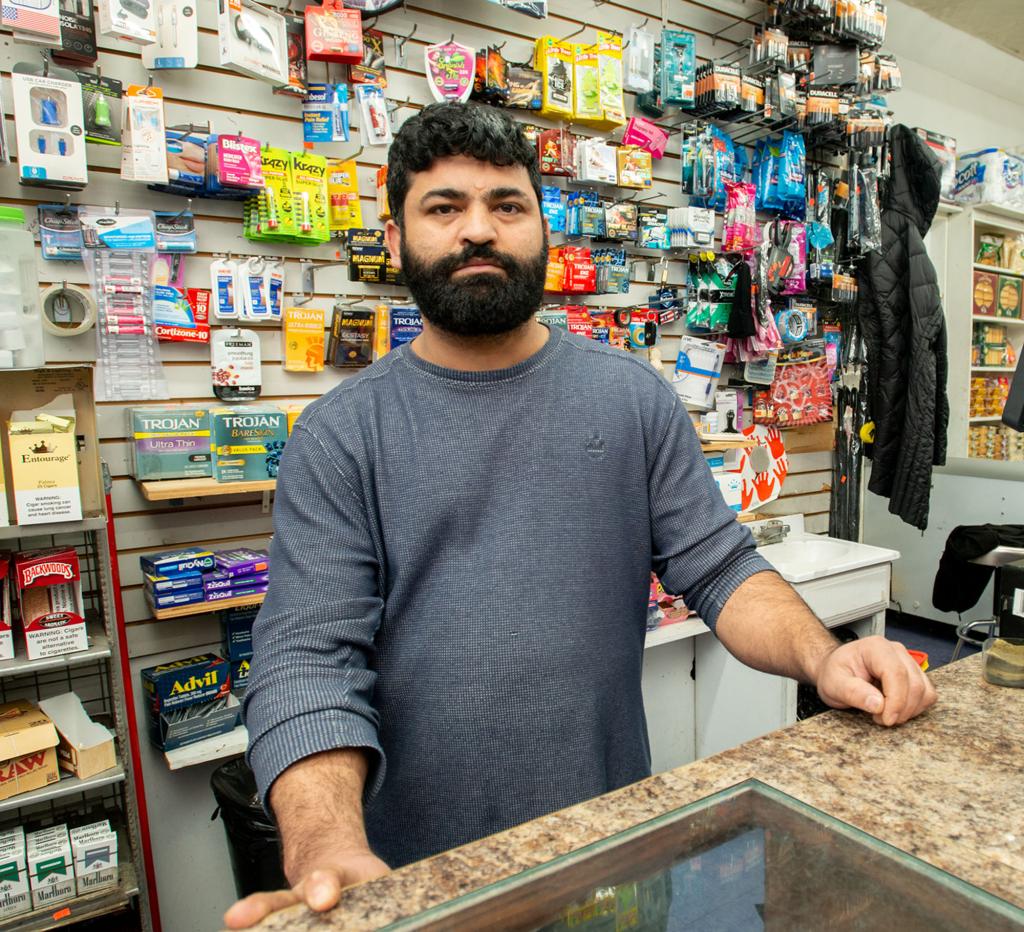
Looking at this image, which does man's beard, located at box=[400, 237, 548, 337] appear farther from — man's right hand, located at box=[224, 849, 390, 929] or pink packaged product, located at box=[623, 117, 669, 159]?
pink packaged product, located at box=[623, 117, 669, 159]

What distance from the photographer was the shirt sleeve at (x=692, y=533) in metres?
1.36

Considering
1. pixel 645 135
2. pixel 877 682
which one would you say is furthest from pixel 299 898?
pixel 645 135

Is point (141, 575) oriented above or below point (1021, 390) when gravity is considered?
below

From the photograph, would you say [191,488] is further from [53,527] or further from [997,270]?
[997,270]

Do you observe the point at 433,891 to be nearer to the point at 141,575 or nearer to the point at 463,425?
the point at 463,425

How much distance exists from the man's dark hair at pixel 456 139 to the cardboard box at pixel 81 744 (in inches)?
65.1

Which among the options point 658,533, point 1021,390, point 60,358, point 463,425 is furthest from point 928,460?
point 60,358

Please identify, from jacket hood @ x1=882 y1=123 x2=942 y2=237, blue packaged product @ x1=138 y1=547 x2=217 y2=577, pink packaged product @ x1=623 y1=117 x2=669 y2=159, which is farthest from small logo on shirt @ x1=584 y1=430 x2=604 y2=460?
jacket hood @ x1=882 y1=123 x2=942 y2=237

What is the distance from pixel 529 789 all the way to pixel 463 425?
1.98 feet

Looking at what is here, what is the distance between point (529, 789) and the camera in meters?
1.27

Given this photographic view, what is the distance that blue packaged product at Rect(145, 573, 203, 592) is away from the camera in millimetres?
2320

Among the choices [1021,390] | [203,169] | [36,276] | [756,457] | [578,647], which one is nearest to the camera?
[578,647]

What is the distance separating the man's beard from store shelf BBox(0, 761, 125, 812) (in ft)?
5.13

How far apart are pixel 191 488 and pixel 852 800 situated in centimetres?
206
